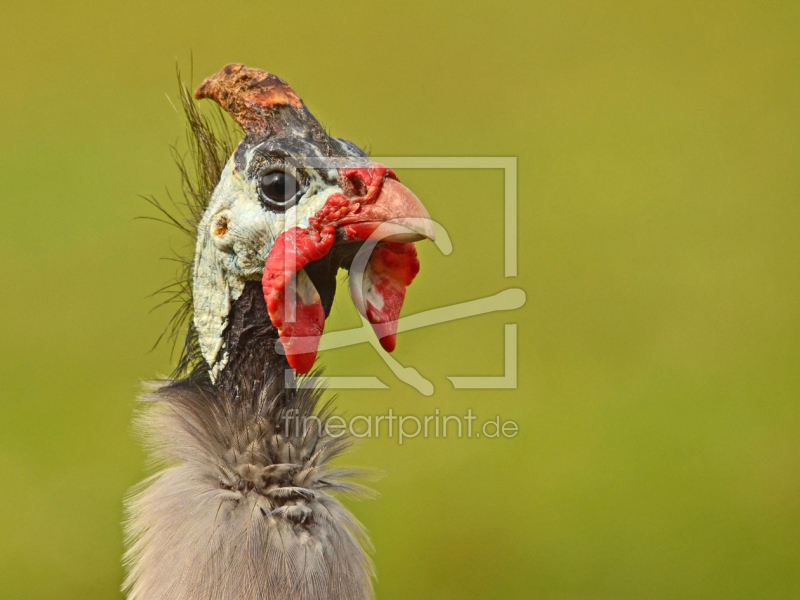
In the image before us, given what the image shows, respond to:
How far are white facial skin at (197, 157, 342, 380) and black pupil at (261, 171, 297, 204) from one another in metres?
0.03

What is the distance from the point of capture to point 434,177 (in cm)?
619

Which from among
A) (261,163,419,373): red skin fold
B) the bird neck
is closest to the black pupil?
(261,163,419,373): red skin fold

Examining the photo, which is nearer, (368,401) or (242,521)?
(242,521)

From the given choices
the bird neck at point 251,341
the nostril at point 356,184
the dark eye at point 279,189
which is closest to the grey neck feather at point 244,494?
Result: the bird neck at point 251,341

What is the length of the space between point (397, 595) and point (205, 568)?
262cm

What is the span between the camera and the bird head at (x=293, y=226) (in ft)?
7.10

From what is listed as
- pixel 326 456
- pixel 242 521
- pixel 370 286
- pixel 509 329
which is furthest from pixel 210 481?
pixel 509 329

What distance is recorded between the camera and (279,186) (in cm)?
224

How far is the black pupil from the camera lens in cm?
223

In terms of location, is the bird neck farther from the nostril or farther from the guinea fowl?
the nostril

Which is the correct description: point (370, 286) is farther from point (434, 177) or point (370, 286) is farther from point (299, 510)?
point (434, 177)

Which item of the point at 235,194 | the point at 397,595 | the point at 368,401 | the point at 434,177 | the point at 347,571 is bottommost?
the point at 397,595

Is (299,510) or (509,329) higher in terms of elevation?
(509,329)

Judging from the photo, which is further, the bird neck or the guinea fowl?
the bird neck
